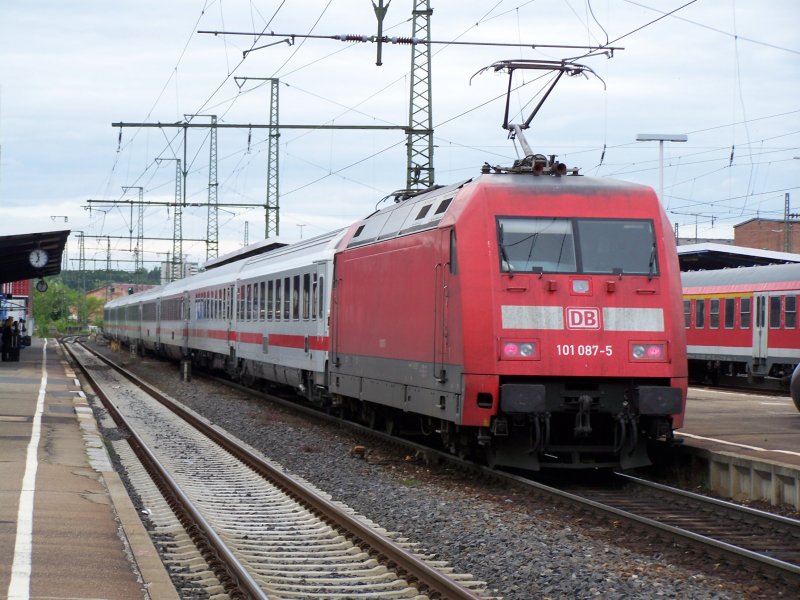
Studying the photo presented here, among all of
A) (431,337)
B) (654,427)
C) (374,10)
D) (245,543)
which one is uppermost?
(374,10)

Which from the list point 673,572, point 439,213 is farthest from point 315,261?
point 673,572

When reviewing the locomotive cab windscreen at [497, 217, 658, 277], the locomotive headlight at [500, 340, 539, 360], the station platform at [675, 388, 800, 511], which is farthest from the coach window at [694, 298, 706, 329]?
the locomotive headlight at [500, 340, 539, 360]

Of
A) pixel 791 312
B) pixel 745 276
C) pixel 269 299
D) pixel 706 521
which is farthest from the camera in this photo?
pixel 745 276

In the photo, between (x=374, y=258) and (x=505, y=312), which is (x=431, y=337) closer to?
(x=505, y=312)

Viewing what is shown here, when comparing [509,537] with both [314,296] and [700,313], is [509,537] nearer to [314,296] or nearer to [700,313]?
[314,296]

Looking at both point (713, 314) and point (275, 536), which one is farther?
point (713, 314)

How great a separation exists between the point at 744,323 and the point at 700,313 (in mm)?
2764

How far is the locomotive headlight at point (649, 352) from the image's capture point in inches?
467

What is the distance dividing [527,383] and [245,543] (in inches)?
150

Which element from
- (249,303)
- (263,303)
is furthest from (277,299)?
(249,303)

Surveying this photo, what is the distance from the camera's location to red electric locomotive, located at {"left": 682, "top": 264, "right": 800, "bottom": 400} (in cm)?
2780

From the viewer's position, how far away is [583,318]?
11.8 metres

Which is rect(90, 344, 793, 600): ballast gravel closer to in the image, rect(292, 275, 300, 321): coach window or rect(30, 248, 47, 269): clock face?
rect(292, 275, 300, 321): coach window

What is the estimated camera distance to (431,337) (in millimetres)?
12961
